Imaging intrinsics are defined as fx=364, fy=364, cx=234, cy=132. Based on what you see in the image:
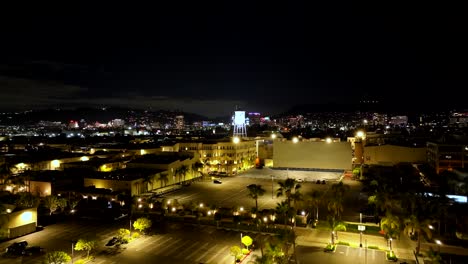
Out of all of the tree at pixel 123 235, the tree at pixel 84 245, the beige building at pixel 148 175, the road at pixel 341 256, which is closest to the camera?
the tree at pixel 84 245

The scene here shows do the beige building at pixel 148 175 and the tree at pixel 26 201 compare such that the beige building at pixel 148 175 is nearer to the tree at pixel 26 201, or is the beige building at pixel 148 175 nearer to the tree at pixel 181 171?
the tree at pixel 181 171

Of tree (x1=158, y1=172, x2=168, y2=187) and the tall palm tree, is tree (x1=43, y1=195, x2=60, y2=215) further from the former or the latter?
the tall palm tree

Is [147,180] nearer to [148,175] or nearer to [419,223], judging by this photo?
[148,175]

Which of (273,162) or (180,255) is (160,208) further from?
(273,162)

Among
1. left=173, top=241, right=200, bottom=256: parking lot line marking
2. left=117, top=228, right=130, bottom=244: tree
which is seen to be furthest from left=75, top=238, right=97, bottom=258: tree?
left=173, top=241, right=200, bottom=256: parking lot line marking

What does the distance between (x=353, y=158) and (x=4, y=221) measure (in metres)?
43.2

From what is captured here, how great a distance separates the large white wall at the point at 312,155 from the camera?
156ft

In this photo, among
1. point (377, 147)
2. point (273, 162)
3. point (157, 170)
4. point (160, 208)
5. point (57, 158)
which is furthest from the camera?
point (273, 162)

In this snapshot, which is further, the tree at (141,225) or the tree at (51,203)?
the tree at (51,203)

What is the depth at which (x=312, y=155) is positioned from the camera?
4888cm

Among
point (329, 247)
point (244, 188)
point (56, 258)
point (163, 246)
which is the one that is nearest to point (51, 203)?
point (163, 246)

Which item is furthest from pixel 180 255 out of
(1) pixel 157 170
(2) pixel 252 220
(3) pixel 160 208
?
(1) pixel 157 170

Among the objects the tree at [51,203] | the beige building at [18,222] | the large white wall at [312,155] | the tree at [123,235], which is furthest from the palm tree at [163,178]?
the large white wall at [312,155]

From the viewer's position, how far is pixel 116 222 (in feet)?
74.9
